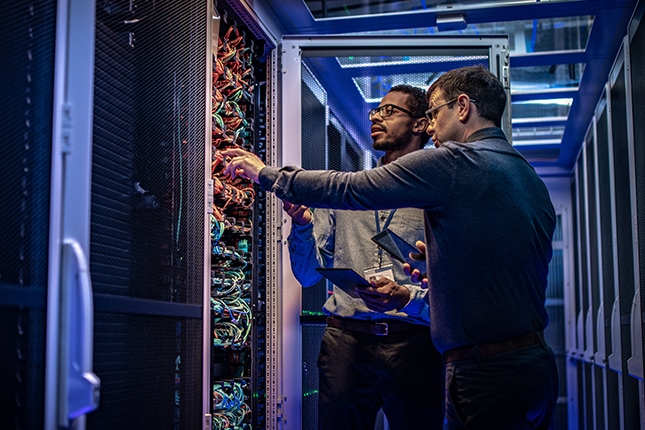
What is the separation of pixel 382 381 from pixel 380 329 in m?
0.21

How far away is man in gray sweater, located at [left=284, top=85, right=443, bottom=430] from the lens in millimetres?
3029

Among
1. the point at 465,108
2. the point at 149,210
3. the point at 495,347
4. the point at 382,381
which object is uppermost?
the point at 465,108

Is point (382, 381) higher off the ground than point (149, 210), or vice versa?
point (149, 210)

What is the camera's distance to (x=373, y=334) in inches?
122

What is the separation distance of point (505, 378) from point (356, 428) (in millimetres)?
1015

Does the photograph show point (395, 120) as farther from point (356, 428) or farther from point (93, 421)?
point (93, 421)

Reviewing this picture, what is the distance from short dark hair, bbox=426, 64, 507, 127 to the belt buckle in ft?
3.11

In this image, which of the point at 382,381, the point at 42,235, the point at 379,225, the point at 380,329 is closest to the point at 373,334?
the point at 380,329

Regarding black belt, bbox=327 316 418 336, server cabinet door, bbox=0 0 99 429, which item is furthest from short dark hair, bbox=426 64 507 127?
server cabinet door, bbox=0 0 99 429

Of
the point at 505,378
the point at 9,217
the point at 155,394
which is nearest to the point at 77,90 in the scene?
the point at 9,217

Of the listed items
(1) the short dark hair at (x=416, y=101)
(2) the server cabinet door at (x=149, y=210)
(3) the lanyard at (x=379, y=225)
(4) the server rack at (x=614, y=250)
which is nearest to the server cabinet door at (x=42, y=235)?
(2) the server cabinet door at (x=149, y=210)

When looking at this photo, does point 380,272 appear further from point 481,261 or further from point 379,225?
point 481,261

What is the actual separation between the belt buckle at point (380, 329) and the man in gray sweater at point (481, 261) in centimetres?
69

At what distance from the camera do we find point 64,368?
71.0 inches
